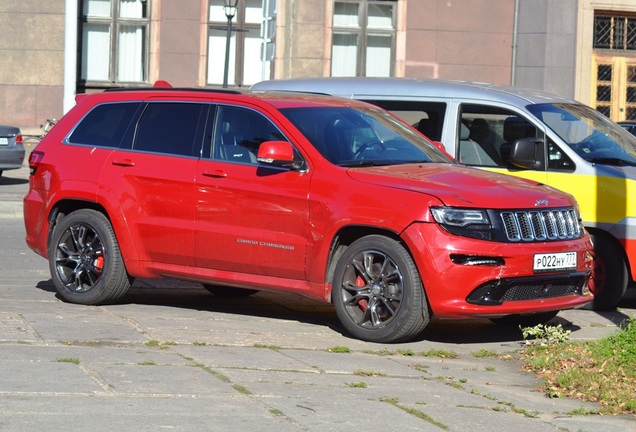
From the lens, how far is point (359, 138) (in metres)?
9.98

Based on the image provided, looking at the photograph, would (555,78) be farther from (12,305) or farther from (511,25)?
(12,305)

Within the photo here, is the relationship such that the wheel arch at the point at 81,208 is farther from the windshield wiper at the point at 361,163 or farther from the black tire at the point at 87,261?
the windshield wiper at the point at 361,163

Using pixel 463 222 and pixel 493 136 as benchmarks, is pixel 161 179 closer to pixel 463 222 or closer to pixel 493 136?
pixel 463 222

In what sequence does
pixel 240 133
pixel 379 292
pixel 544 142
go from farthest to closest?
pixel 544 142 → pixel 240 133 → pixel 379 292

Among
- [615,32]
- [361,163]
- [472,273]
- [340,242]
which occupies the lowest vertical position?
[472,273]

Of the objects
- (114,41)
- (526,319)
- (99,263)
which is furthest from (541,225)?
(114,41)

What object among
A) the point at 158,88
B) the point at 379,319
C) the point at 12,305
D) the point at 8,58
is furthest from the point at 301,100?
the point at 8,58

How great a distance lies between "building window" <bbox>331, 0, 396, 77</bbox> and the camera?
3253 cm

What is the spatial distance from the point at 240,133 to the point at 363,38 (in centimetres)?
2308

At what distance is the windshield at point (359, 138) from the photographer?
9727 mm

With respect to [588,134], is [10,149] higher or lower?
lower

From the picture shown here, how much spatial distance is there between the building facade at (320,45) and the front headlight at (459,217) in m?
22.6

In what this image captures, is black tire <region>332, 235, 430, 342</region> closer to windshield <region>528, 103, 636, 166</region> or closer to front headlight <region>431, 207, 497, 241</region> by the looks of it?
front headlight <region>431, 207, 497, 241</region>

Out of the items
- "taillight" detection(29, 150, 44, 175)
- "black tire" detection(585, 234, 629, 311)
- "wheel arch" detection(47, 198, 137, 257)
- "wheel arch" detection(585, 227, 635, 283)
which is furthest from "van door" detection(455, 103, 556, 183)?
"taillight" detection(29, 150, 44, 175)
